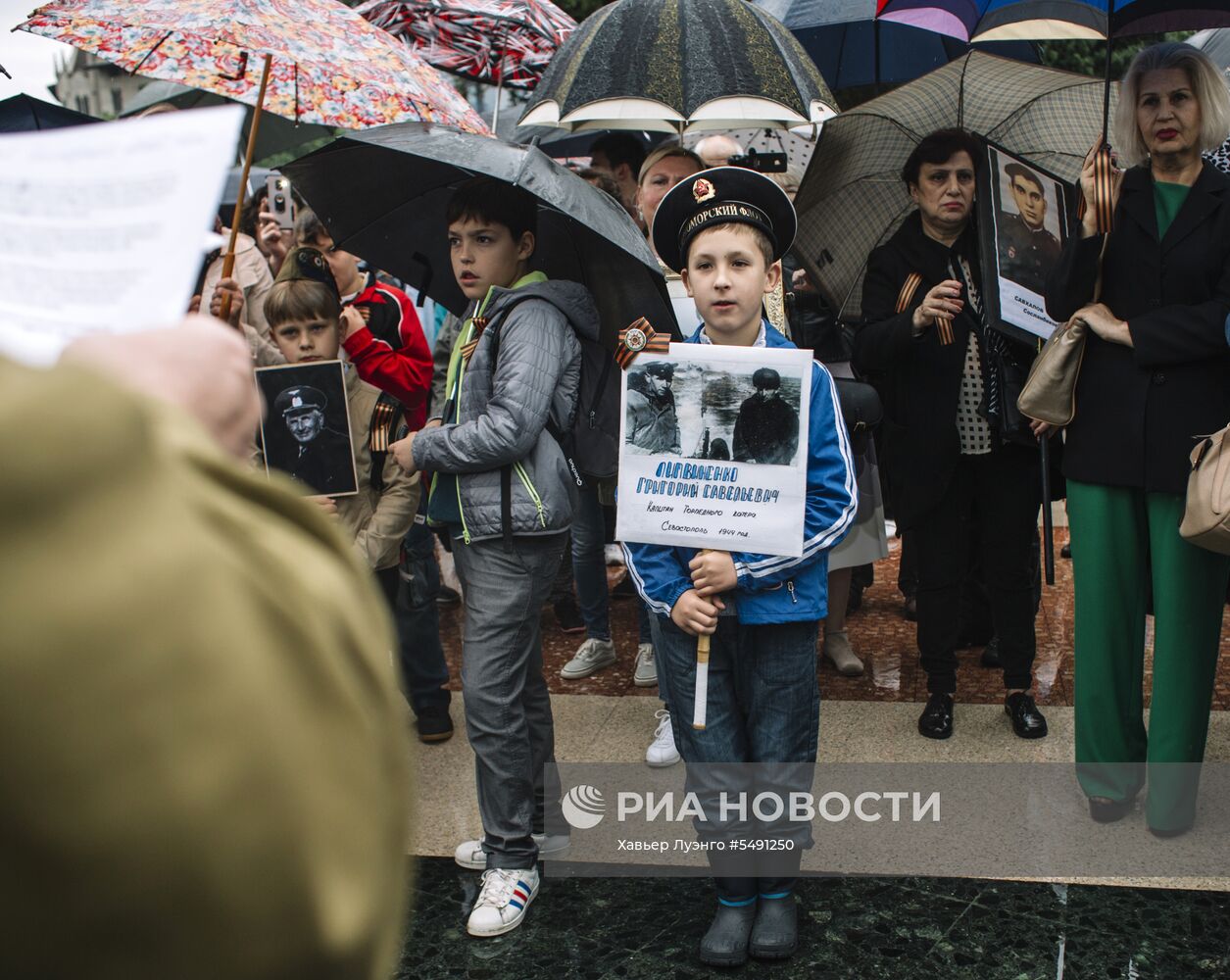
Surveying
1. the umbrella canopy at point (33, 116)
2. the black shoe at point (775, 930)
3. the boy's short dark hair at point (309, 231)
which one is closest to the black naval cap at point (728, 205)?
the black shoe at point (775, 930)

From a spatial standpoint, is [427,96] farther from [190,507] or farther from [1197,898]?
[190,507]

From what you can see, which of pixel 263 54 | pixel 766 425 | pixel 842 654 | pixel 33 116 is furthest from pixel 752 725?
pixel 33 116

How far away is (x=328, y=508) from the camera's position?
4289 mm

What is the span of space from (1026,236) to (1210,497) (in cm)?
135

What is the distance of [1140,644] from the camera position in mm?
4309

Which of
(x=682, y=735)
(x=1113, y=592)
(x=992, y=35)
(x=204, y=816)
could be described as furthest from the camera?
(x=992, y=35)

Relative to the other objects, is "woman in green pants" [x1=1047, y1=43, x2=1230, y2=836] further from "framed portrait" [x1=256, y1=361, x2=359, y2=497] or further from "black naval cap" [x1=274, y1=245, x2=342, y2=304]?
"black naval cap" [x1=274, y1=245, x2=342, y2=304]

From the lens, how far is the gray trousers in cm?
376

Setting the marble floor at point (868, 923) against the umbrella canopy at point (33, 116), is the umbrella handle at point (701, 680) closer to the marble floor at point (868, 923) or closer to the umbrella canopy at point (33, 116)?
the marble floor at point (868, 923)

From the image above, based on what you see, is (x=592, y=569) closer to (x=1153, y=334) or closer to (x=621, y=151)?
(x=621, y=151)

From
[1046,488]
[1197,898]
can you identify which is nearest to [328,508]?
[1046,488]

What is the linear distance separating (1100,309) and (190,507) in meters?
3.92

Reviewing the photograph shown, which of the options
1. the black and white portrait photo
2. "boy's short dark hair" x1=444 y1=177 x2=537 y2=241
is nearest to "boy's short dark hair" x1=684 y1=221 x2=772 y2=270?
the black and white portrait photo

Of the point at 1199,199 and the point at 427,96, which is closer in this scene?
the point at 1199,199
